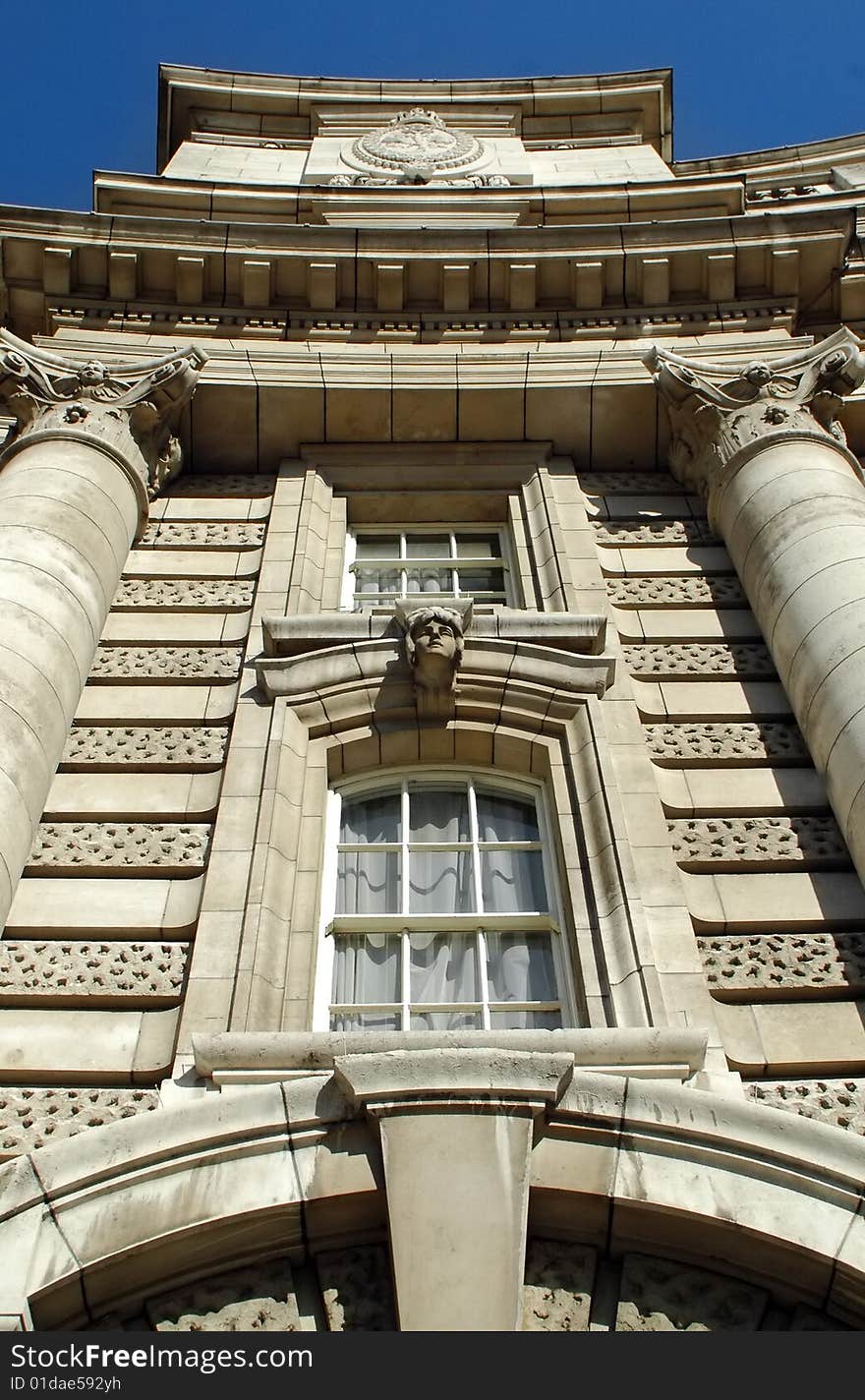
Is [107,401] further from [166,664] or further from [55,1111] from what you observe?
[55,1111]

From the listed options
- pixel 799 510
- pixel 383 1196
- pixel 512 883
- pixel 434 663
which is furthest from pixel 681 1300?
pixel 799 510

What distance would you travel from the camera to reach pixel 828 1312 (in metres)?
6.59

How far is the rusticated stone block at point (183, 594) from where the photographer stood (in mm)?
12766

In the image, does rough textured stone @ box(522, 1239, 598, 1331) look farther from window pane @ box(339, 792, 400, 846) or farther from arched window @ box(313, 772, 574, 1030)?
window pane @ box(339, 792, 400, 846)

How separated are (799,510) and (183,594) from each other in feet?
19.6

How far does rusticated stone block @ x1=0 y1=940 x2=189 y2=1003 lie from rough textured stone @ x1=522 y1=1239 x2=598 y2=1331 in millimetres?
3031

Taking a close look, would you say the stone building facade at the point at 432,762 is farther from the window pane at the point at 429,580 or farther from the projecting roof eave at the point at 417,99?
the projecting roof eave at the point at 417,99

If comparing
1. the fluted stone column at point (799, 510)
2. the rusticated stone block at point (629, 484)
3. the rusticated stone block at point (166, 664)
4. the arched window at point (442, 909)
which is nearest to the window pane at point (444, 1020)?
the arched window at point (442, 909)

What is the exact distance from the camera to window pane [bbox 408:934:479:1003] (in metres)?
9.14

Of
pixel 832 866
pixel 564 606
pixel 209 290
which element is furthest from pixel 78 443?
pixel 832 866

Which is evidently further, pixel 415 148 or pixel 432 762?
pixel 415 148

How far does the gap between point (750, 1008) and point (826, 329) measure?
10.8 metres

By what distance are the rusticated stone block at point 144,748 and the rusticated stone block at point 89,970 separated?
1962mm

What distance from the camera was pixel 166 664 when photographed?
11945 mm
